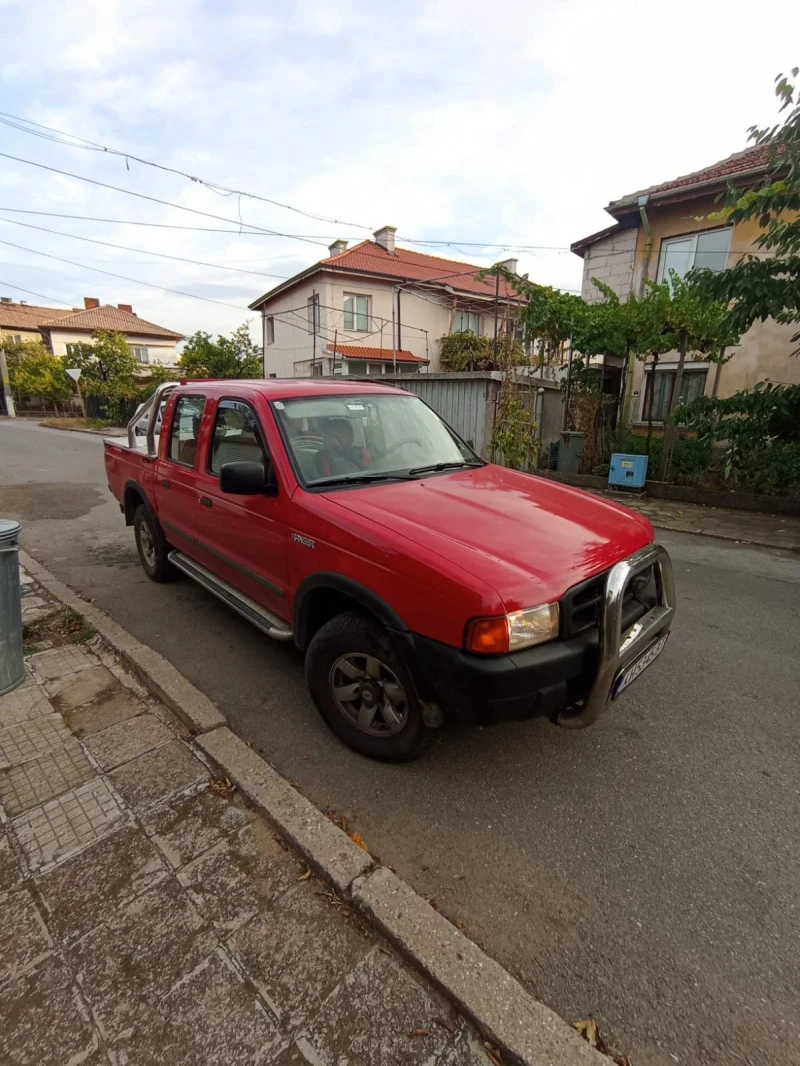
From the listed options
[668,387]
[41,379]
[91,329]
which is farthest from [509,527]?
[91,329]

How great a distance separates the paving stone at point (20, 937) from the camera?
1.67 meters

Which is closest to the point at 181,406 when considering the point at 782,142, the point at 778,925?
the point at 778,925

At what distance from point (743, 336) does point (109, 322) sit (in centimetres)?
5359

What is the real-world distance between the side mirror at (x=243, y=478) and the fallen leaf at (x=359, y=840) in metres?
1.74

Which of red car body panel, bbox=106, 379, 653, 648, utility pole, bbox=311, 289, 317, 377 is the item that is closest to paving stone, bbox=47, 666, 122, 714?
red car body panel, bbox=106, 379, 653, 648

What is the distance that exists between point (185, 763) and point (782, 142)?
296 inches

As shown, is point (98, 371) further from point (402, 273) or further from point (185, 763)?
point (185, 763)

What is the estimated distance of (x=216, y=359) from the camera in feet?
89.6

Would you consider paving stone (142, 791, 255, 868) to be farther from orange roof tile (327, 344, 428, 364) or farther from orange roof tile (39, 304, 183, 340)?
orange roof tile (39, 304, 183, 340)

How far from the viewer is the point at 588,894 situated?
199cm

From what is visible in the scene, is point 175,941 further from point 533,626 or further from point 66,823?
point 533,626

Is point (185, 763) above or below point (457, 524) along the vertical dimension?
below

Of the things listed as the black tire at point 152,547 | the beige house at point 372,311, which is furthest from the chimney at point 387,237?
the black tire at point 152,547

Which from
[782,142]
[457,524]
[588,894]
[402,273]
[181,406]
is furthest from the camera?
[402,273]
